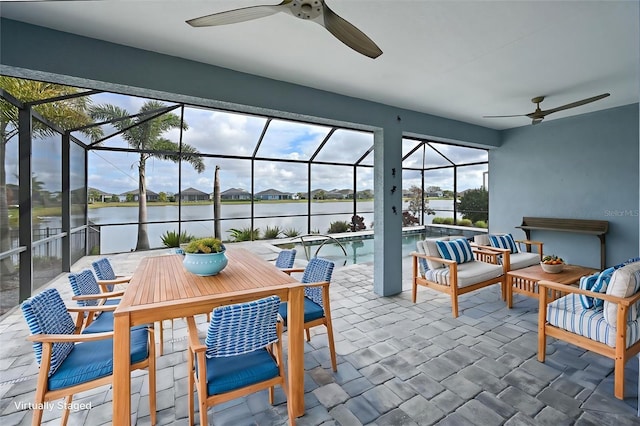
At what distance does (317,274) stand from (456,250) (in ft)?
8.16

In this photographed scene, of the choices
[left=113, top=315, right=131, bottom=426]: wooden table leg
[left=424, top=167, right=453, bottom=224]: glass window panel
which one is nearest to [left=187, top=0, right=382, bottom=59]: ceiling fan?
[left=113, top=315, right=131, bottom=426]: wooden table leg

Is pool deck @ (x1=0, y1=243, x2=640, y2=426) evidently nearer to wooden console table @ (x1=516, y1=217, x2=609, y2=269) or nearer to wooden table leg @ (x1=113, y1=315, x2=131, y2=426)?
wooden table leg @ (x1=113, y1=315, x2=131, y2=426)

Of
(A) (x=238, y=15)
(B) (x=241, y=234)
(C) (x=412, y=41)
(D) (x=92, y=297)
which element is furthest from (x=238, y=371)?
(B) (x=241, y=234)

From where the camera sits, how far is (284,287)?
210cm

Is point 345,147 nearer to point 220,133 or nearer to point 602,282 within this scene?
point 220,133

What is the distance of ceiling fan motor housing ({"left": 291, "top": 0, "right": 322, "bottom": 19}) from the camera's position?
1.73 m

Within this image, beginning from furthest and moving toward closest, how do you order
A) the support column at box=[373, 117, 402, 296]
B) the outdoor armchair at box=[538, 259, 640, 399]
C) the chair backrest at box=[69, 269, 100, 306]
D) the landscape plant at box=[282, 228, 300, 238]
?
the landscape plant at box=[282, 228, 300, 238] < the support column at box=[373, 117, 402, 296] < the chair backrest at box=[69, 269, 100, 306] < the outdoor armchair at box=[538, 259, 640, 399]

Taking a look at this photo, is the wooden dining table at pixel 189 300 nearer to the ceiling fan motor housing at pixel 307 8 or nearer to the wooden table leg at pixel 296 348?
the wooden table leg at pixel 296 348

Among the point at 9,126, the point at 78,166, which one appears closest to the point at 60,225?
the point at 78,166

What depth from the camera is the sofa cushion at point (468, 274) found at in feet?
12.4

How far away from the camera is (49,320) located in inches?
69.3

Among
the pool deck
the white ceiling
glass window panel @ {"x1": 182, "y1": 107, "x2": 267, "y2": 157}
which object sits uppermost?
glass window panel @ {"x1": 182, "y1": 107, "x2": 267, "y2": 157}

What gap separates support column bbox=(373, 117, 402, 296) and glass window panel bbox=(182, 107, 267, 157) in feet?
10.1

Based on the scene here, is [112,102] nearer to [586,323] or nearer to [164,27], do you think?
[164,27]
